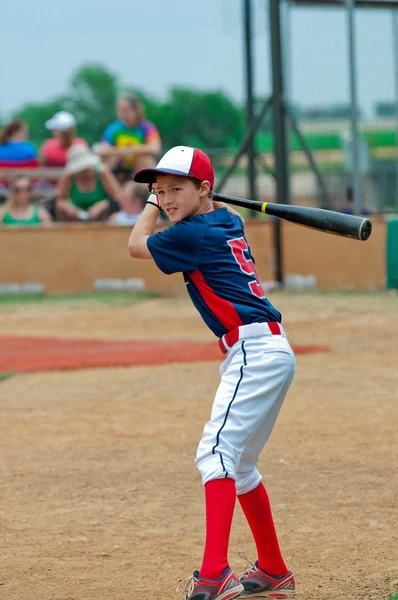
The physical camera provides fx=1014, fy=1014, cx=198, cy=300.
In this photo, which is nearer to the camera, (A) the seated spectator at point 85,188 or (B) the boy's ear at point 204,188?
(B) the boy's ear at point 204,188

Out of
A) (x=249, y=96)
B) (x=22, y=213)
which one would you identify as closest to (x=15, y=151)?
(x=22, y=213)

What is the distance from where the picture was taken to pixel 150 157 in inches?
579

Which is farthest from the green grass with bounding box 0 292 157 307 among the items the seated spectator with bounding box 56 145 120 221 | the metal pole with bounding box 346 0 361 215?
the metal pole with bounding box 346 0 361 215

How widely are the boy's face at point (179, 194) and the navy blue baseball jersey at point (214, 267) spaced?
0.04 meters

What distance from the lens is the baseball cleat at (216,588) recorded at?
3.42 meters

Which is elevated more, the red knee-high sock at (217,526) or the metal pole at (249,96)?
the metal pole at (249,96)

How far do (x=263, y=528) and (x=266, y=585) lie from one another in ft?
0.68

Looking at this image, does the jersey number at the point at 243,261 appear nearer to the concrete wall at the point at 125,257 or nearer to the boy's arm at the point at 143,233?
the boy's arm at the point at 143,233

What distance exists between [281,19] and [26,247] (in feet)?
16.1

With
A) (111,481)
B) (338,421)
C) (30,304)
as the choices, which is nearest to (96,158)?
(30,304)

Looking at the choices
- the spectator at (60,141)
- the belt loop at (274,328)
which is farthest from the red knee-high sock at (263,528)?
the spectator at (60,141)

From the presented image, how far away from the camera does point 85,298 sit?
13938 mm

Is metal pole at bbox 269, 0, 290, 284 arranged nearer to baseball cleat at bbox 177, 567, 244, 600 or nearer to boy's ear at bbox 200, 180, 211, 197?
boy's ear at bbox 200, 180, 211, 197

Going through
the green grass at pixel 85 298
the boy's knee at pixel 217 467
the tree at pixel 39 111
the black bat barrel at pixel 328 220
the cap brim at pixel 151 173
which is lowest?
the green grass at pixel 85 298
